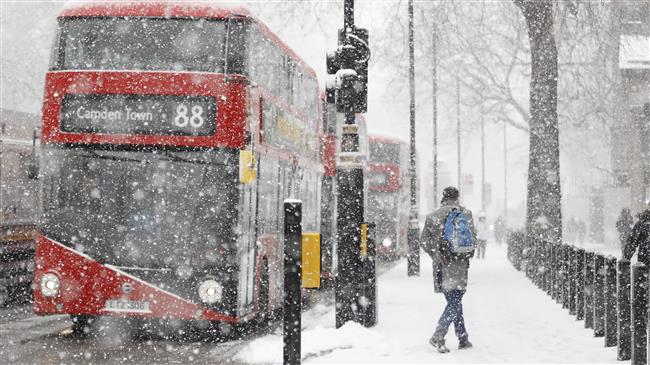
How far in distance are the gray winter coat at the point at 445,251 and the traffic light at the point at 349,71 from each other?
1973mm

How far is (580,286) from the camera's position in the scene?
43.4 ft

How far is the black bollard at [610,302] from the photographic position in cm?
1028

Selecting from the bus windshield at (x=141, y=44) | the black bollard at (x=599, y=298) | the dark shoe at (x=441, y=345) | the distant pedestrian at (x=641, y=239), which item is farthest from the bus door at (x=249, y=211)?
the distant pedestrian at (x=641, y=239)

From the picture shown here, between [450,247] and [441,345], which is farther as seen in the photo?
[441,345]

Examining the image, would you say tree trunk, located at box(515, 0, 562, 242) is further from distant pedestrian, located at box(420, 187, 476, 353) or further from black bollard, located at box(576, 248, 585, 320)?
distant pedestrian, located at box(420, 187, 476, 353)

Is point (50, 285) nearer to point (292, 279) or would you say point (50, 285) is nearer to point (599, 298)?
point (292, 279)

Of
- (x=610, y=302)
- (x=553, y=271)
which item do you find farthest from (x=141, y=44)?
(x=553, y=271)

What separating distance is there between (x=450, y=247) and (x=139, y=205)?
3477 mm

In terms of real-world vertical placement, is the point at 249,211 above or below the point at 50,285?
above

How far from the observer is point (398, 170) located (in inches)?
1210

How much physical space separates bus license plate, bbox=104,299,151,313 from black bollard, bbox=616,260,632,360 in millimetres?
4963

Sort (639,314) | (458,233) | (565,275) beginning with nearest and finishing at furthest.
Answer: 1. (639,314)
2. (458,233)
3. (565,275)

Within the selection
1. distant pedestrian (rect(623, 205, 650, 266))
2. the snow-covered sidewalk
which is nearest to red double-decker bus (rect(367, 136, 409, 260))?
the snow-covered sidewalk

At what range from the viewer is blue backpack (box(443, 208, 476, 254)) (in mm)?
10156
